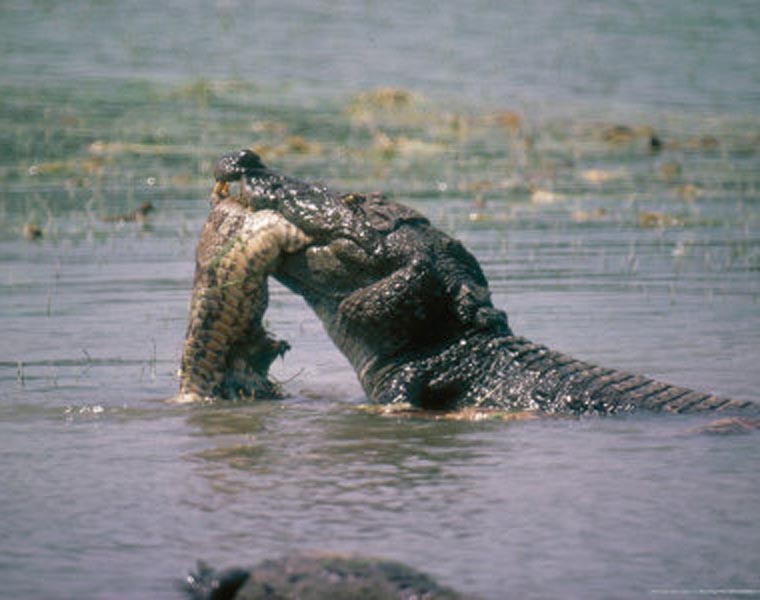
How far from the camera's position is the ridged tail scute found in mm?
7766

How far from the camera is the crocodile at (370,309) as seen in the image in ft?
25.4

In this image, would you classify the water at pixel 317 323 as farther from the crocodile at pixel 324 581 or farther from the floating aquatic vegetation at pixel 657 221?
the crocodile at pixel 324 581

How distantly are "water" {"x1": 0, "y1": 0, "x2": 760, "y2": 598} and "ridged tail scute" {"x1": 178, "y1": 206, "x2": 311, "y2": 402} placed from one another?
0.22m

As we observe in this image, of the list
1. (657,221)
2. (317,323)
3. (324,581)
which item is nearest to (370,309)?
(317,323)

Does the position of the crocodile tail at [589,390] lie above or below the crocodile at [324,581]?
above

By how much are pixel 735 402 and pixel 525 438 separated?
3.62 feet

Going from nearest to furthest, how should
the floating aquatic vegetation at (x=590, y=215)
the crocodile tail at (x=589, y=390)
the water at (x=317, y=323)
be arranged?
1. the water at (x=317, y=323)
2. the crocodile tail at (x=589, y=390)
3. the floating aquatic vegetation at (x=590, y=215)

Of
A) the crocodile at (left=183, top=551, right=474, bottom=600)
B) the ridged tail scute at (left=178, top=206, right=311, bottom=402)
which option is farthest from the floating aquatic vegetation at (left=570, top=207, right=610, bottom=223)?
the crocodile at (left=183, top=551, right=474, bottom=600)

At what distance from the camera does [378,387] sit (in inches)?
309

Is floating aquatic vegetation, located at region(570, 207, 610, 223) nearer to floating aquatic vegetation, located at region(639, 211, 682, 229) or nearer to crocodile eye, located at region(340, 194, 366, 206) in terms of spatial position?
floating aquatic vegetation, located at region(639, 211, 682, 229)

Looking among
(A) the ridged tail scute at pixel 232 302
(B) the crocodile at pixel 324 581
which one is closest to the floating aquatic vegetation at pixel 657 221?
(A) the ridged tail scute at pixel 232 302

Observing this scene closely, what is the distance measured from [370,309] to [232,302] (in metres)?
0.64

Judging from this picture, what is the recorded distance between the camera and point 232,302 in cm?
778

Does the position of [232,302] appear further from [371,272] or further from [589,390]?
[589,390]
